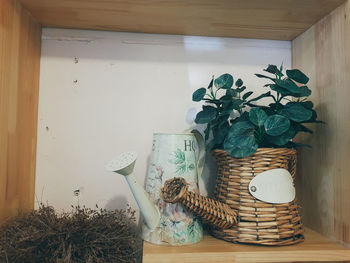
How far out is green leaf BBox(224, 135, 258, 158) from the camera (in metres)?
0.63

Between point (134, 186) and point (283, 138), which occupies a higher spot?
point (283, 138)

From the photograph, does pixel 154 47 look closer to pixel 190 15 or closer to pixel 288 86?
pixel 190 15

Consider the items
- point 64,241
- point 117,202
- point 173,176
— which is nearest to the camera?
point 64,241

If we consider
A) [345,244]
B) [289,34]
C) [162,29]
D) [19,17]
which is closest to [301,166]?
[345,244]

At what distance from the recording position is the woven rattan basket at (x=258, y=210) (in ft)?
2.07

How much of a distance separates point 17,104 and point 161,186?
41 centimetres

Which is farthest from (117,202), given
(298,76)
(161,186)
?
(298,76)

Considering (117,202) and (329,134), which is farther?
(117,202)

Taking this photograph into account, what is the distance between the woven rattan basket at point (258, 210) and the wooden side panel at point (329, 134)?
113 mm

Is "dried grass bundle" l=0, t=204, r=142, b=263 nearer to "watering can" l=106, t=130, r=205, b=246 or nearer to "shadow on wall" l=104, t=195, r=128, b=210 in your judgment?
"watering can" l=106, t=130, r=205, b=246

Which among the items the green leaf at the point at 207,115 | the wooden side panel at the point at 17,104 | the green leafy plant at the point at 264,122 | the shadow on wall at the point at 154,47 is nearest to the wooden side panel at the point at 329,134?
the green leafy plant at the point at 264,122

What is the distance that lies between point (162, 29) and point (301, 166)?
58 cm

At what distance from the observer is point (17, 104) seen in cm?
70

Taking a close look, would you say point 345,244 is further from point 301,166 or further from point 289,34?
point 289,34
